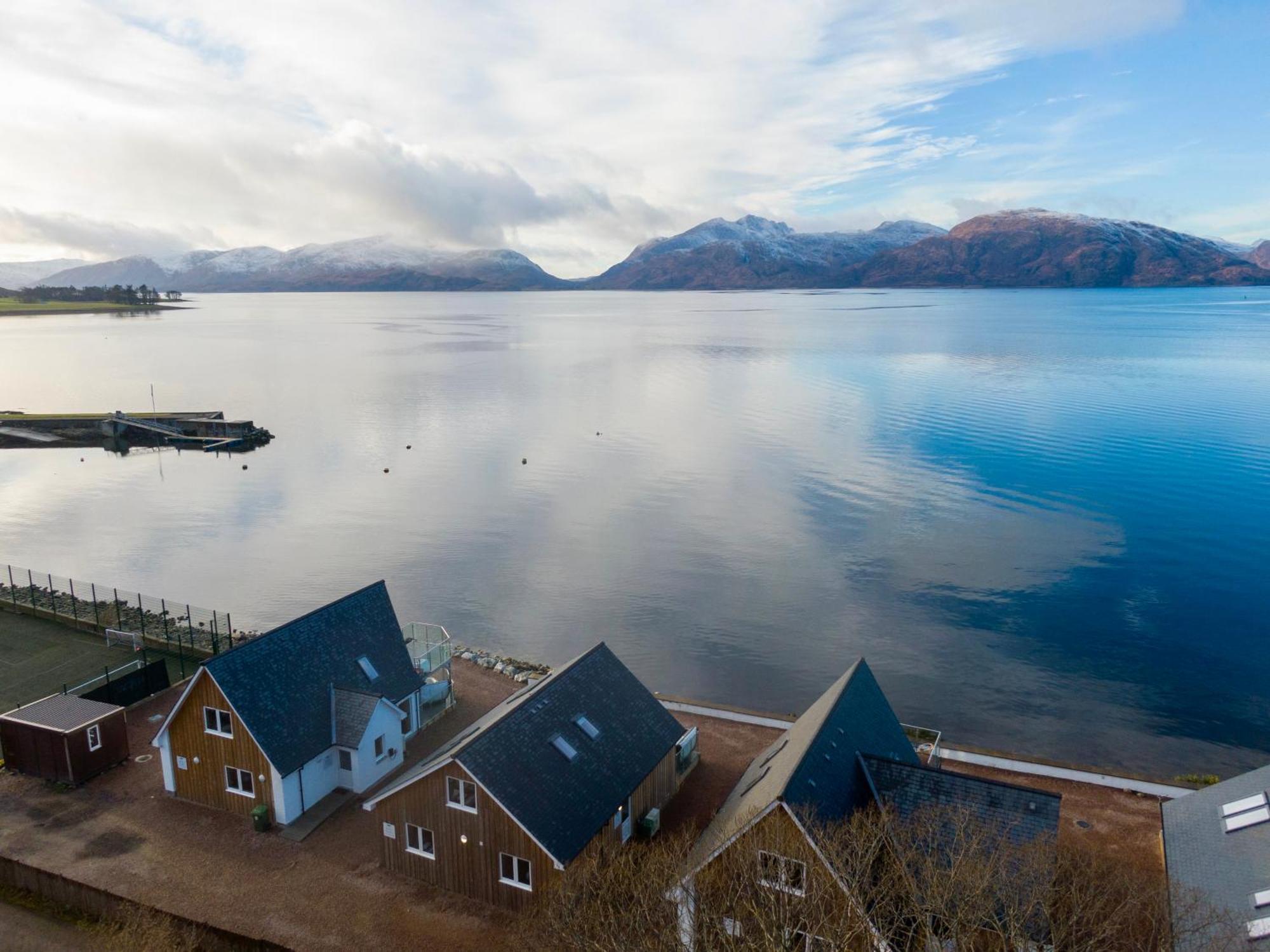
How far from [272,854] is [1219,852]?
24522mm

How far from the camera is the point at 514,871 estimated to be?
20438 mm

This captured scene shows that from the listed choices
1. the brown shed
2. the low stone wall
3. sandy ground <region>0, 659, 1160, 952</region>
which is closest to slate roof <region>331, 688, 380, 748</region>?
sandy ground <region>0, 659, 1160, 952</region>

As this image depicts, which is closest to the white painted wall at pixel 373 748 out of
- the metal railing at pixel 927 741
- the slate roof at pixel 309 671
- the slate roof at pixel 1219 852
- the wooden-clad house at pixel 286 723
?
the wooden-clad house at pixel 286 723

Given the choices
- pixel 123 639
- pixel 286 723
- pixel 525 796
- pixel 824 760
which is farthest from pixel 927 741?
pixel 123 639

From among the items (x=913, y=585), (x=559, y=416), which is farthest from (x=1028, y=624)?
(x=559, y=416)

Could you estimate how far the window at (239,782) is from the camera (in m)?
24.6

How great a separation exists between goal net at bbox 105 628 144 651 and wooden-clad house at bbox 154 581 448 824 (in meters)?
12.1

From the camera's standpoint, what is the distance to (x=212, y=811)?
24.8 metres

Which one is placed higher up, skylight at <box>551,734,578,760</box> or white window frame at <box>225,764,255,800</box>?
skylight at <box>551,734,578,760</box>

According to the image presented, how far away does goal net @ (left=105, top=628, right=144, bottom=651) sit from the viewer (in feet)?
117

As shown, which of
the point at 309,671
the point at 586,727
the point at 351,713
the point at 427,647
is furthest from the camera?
the point at 427,647

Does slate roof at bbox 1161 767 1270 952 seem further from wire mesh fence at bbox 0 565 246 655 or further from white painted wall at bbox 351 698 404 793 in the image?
wire mesh fence at bbox 0 565 246 655

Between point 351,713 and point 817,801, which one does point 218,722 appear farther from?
point 817,801

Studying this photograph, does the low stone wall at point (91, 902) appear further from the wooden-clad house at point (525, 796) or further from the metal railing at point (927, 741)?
the metal railing at point (927, 741)
